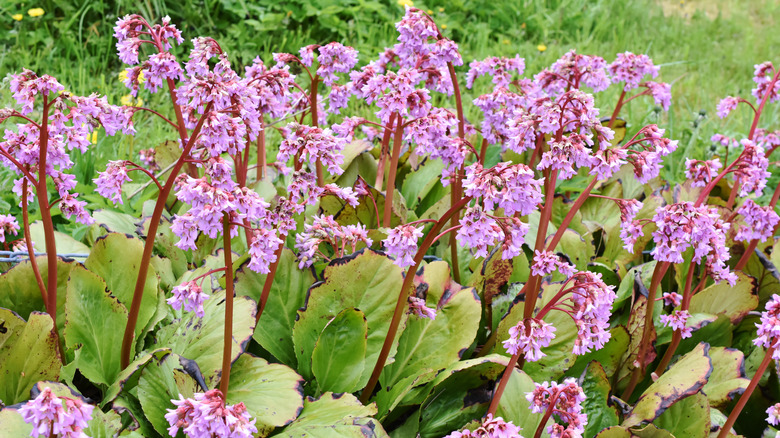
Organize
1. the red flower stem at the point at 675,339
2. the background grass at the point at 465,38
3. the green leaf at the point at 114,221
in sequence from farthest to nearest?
the background grass at the point at 465,38
the green leaf at the point at 114,221
the red flower stem at the point at 675,339

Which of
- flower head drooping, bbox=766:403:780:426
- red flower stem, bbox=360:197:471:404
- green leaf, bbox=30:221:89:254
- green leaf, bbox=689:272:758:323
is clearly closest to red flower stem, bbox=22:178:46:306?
green leaf, bbox=30:221:89:254

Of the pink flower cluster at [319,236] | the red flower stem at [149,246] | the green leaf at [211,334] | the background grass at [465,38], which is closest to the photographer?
the red flower stem at [149,246]

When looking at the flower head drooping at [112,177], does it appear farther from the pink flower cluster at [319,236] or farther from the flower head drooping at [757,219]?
the flower head drooping at [757,219]

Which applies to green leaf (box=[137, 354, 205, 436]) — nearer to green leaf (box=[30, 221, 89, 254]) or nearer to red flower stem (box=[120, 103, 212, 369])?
red flower stem (box=[120, 103, 212, 369])

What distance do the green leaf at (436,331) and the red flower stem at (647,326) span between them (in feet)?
1.70

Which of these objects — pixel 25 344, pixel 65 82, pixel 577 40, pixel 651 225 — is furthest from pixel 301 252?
pixel 577 40

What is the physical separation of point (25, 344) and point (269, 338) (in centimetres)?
69

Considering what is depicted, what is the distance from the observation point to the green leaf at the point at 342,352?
76.7 inches

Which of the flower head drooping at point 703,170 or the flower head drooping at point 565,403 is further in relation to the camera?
the flower head drooping at point 703,170

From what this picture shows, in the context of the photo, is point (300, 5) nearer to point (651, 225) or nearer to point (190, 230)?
point (651, 225)

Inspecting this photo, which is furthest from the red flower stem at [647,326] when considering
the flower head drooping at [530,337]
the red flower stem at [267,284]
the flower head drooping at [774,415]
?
the red flower stem at [267,284]

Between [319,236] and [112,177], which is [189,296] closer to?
[112,177]

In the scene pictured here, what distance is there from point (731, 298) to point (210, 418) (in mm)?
1949

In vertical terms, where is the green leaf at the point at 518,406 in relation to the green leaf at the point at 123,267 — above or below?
below
